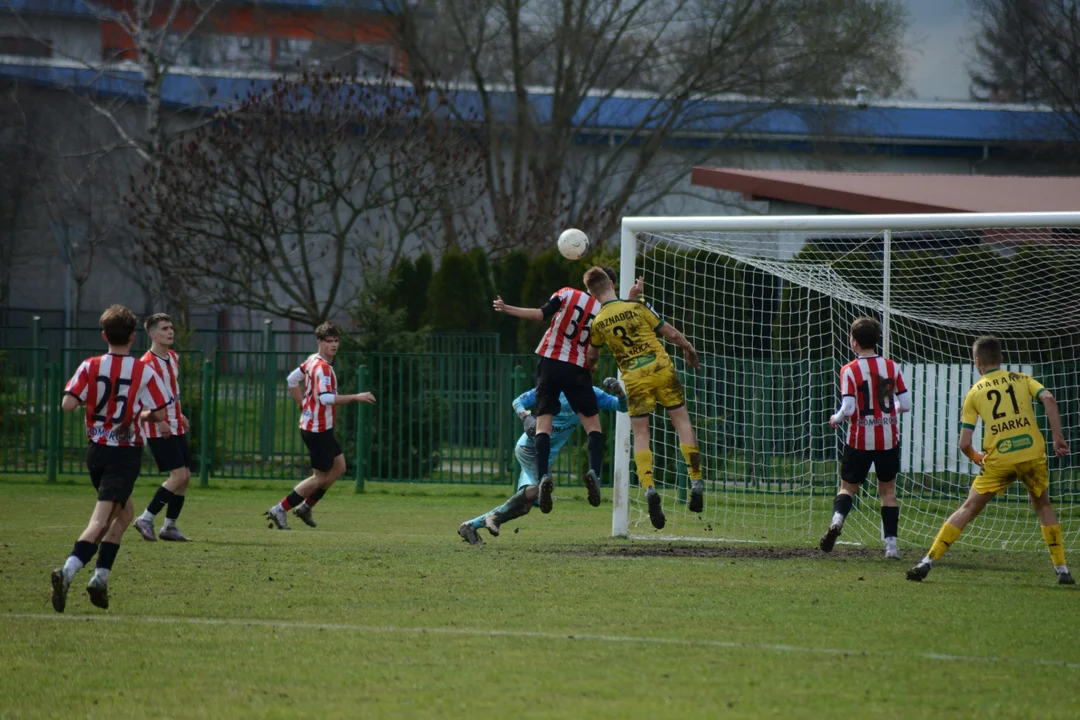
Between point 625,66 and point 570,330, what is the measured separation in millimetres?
24308

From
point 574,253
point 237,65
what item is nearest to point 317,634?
point 574,253

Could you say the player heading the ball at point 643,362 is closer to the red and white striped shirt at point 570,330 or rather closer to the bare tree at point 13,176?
the red and white striped shirt at point 570,330

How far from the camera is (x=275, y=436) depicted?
19391mm

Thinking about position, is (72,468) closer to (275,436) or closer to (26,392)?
(26,392)

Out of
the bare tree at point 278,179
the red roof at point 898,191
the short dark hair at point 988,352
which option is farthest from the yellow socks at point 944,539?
the bare tree at point 278,179

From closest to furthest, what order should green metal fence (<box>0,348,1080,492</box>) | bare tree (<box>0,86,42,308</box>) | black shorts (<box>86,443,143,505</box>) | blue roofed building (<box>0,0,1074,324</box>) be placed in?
1. black shorts (<box>86,443,143,505</box>)
2. green metal fence (<box>0,348,1080,492</box>)
3. blue roofed building (<box>0,0,1074,324</box>)
4. bare tree (<box>0,86,42,308</box>)

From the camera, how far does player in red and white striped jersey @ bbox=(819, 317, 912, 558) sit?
10258 millimetres

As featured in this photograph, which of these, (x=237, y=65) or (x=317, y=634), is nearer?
(x=317, y=634)

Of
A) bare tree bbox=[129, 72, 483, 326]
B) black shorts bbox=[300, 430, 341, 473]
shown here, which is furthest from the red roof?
black shorts bbox=[300, 430, 341, 473]

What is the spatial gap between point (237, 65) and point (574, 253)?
2816cm

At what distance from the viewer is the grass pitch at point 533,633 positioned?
214 inches

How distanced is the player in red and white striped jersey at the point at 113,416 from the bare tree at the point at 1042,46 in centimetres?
3211

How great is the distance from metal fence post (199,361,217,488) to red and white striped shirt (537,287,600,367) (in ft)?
30.4

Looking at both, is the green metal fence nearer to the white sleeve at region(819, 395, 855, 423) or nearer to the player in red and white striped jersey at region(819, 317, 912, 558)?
the player in red and white striped jersey at region(819, 317, 912, 558)
